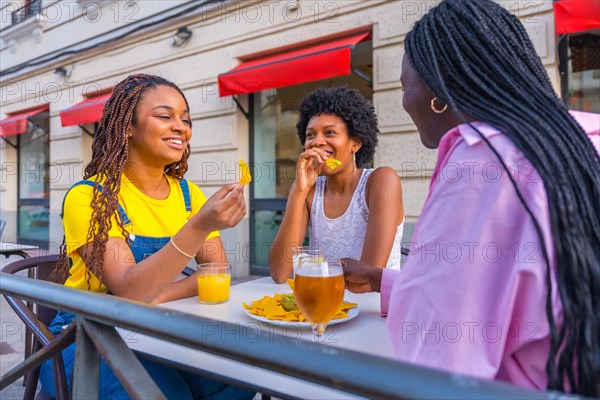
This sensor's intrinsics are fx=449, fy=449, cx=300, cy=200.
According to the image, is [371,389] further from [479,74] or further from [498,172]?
[479,74]

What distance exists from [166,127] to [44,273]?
101 cm

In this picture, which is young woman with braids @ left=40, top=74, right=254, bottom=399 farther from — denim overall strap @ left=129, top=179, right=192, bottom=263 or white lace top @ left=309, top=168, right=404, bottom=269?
white lace top @ left=309, top=168, right=404, bottom=269

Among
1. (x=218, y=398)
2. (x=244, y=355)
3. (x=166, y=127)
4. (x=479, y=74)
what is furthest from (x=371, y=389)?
(x=166, y=127)

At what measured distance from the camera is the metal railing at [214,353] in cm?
47

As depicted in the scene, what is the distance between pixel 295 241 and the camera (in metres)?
2.18

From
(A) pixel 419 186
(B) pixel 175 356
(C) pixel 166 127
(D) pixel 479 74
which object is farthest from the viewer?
(A) pixel 419 186

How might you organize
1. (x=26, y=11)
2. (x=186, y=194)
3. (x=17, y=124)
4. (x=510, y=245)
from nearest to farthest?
(x=510, y=245) < (x=186, y=194) < (x=17, y=124) < (x=26, y=11)

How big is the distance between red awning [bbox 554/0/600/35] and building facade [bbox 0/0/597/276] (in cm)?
28

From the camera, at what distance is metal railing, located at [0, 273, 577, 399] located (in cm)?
47

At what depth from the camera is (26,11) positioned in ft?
27.8

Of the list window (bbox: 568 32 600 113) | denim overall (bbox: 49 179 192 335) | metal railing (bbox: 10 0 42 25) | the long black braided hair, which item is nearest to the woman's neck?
denim overall (bbox: 49 179 192 335)

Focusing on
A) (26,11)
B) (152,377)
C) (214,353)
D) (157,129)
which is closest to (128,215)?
(157,129)

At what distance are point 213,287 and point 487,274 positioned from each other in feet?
3.31

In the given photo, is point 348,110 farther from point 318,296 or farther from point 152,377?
point 152,377
